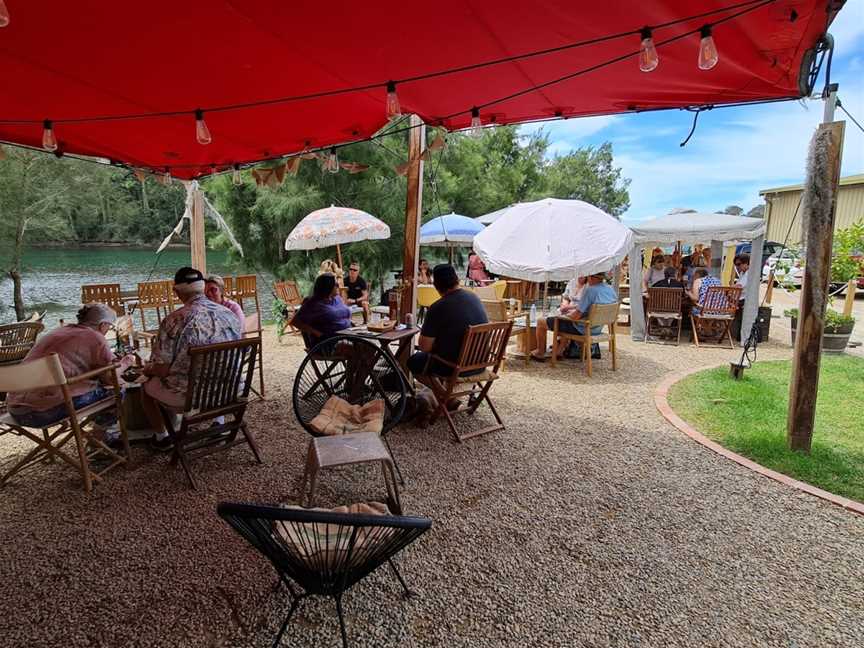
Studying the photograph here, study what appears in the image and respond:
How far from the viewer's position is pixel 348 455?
2355 mm

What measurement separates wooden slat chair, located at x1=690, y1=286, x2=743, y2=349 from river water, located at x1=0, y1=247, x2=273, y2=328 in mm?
9173

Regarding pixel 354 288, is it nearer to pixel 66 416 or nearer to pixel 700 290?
pixel 66 416

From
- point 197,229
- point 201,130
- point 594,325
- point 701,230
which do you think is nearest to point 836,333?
point 701,230

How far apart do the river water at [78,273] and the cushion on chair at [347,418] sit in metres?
6.77

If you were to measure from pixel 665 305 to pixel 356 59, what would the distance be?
6.46m

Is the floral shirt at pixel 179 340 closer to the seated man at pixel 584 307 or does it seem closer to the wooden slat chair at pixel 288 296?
the seated man at pixel 584 307

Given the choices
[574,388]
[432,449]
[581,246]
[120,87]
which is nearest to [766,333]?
[581,246]

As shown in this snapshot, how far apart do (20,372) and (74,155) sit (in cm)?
411

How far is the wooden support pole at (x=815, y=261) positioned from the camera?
3.03 m

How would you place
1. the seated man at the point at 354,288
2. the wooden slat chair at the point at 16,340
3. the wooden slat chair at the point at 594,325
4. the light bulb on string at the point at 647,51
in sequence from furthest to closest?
1. the seated man at the point at 354,288
2. the wooden slat chair at the point at 594,325
3. the wooden slat chair at the point at 16,340
4. the light bulb on string at the point at 647,51

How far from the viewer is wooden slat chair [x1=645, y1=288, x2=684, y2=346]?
748 centimetres

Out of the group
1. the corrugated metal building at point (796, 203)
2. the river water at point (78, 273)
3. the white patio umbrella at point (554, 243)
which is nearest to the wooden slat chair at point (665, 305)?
the white patio umbrella at point (554, 243)

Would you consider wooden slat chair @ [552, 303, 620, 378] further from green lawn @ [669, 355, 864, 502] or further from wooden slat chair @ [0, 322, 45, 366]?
wooden slat chair @ [0, 322, 45, 366]

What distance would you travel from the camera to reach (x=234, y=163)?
6.29 metres
